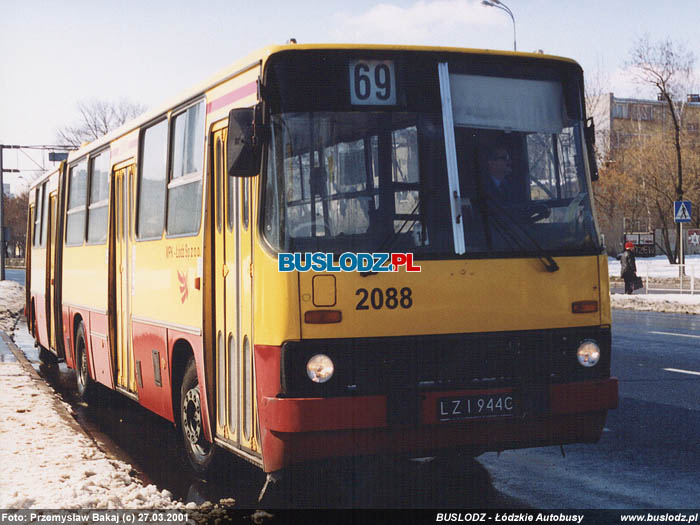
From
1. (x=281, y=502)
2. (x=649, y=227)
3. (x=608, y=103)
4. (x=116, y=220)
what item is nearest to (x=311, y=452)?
(x=281, y=502)

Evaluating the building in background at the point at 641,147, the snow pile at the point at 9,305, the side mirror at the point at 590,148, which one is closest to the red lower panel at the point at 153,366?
the side mirror at the point at 590,148

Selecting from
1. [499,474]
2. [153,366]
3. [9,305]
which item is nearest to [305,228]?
[499,474]

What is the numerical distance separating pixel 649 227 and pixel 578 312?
71806mm

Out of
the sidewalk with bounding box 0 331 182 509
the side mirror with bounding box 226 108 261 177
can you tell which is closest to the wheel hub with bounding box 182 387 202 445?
the sidewalk with bounding box 0 331 182 509

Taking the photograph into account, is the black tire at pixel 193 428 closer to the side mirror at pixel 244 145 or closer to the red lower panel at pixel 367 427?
the red lower panel at pixel 367 427

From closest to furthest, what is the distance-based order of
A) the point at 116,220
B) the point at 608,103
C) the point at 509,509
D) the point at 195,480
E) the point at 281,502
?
the point at 509,509 → the point at 281,502 → the point at 195,480 → the point at 116,220 → the point at 608,103

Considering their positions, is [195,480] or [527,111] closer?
[527,111]

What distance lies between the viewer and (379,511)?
635 cm

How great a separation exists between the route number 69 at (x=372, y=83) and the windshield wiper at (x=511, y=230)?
2.81ft

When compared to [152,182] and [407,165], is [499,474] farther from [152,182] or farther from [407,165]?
[152,182]

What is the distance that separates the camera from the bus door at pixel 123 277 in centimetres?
980

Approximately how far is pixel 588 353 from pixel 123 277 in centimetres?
527

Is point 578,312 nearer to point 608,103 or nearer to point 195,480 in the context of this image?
point 195,480

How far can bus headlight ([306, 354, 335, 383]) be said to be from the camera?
5.81m
